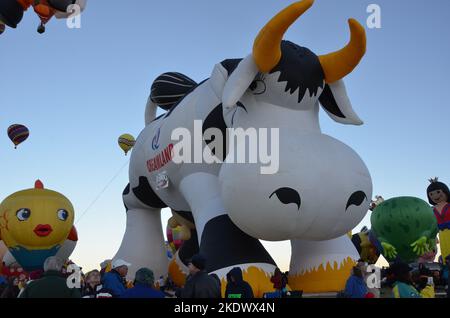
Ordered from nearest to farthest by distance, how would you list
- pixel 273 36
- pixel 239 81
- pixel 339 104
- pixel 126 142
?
pixel 273 36
pixel 239 81
pixel 339 104
pixel 126 142

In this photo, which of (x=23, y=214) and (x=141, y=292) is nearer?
(x=141, y=292)

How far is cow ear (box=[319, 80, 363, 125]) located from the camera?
6.22 meters

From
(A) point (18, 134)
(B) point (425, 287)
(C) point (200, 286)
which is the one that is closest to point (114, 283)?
(C) point (200, 286)

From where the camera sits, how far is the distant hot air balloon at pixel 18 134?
1366 centimetres

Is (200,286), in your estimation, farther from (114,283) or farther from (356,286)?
(356,286)

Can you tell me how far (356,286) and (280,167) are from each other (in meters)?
1.27

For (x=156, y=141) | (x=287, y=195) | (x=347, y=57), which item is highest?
(x=347, y=57)

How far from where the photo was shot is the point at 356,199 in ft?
17.9

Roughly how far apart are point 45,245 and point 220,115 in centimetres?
501

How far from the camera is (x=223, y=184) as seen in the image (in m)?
5.52

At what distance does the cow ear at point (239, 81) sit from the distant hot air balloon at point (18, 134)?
373 inches

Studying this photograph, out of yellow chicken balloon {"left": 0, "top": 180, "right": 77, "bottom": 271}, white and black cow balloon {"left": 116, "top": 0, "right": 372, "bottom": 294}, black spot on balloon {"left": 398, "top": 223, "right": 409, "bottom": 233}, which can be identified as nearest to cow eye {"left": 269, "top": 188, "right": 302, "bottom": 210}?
white and black cow balloon {"left": 116, "top": 0, "right": 372, "bottom": 294}

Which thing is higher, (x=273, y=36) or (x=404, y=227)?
(x=273, y=36)

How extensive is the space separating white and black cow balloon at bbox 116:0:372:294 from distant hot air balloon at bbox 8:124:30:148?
26.1 ft
